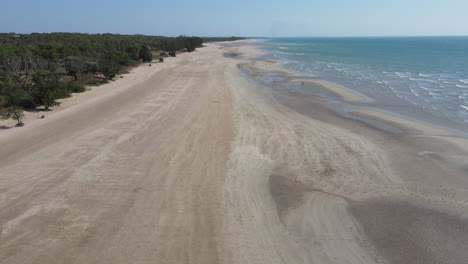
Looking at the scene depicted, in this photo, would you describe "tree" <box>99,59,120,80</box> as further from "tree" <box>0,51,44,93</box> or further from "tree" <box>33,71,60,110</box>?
"tree" <box>33,71,60,110</box>

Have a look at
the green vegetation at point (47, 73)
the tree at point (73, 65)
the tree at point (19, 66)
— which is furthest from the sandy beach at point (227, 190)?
the tree at point (73, 65)

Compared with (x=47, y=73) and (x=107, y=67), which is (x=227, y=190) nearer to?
(x=47, y=73)

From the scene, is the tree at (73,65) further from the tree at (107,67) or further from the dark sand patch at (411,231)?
the dark sand patch at (411,231)

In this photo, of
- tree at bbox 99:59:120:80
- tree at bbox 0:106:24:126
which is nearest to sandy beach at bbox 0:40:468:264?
tree at bbox 0:106:24:126

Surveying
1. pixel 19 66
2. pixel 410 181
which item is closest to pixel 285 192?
pixel 410 181

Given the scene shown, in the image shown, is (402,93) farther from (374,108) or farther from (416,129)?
(416,129)
